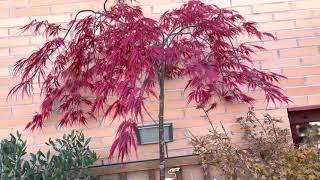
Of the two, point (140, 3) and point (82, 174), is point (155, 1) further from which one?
point (82, 174)

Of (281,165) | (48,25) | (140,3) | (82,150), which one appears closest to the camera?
(281,165)

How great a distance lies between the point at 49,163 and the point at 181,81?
145 cm

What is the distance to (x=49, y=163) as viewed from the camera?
3275 millimetres

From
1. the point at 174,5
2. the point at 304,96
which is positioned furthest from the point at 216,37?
the point at 304,96

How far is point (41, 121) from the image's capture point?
375 centimetres

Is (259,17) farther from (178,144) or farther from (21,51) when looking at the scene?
(21,51)

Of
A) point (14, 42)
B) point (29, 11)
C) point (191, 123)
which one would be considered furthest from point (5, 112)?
point (191, 123)

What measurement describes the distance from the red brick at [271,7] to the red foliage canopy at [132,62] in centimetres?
36

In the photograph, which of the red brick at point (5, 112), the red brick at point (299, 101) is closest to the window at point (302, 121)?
the red brick at point (299, 101)

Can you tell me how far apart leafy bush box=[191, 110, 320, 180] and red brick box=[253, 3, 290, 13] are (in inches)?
49.9

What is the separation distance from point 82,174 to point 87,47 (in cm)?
104

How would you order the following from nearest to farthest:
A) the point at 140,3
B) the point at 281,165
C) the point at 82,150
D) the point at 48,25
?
the point at 281,165
the point at 82,150
the point at 48,25
the point at 140,3

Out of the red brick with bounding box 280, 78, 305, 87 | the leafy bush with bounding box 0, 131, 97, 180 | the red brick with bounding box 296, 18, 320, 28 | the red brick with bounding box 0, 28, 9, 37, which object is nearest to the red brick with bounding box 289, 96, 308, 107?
the red brick with bounding box 280, 78, 305, 87

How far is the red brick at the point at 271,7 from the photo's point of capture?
413 centimetres
